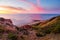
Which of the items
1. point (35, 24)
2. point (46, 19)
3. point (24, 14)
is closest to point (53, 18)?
point (46, 19)

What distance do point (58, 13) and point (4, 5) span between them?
3.39 ft

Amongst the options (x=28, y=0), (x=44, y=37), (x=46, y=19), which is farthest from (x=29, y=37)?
(x=28, y=0)

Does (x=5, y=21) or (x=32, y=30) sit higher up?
(x=5, y=21)

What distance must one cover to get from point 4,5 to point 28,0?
0.46m

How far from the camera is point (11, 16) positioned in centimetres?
310

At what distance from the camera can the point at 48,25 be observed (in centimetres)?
311

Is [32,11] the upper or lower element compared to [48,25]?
upper

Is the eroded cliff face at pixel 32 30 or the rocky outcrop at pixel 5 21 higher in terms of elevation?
the rocky outcrop at pixel 5 21

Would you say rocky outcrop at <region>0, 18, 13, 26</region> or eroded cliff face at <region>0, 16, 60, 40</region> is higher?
rocky outcrop at <region>0, 18, 13, 26</region>

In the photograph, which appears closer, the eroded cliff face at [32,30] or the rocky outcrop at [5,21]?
the eroded cliff face at [32,30]

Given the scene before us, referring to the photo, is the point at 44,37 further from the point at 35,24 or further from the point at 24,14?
the point at 24,14

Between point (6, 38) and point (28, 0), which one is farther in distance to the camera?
point (28, 0)

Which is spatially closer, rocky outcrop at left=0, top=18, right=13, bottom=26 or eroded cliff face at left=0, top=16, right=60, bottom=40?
eroded cliff face at left=0, top=16, right=60, bottom=40

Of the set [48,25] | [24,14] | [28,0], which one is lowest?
[48,25]
